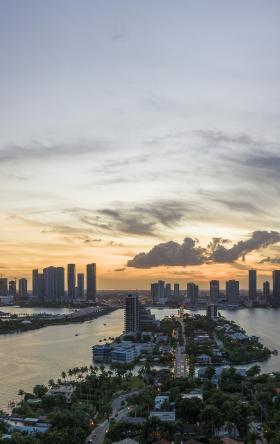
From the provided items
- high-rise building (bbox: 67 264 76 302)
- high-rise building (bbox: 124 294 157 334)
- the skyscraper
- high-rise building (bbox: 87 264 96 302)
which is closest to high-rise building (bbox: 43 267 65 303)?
high-rise building (bbox: 67 264 76 302)

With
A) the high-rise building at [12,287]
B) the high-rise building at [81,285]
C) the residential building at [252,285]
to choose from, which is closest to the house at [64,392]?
the residential building at [252,285]

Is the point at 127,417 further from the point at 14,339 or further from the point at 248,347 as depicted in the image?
the point at 14,339

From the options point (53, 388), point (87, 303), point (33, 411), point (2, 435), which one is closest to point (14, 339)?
point (53, 388)

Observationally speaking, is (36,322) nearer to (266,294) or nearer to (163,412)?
(163,412)

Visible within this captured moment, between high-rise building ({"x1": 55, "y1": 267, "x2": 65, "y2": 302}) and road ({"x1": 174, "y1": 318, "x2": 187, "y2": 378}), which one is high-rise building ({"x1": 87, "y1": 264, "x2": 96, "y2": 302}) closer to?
high-rise building ({"x1": 55, "y1": 267, "x2": 65, "y2": 302})

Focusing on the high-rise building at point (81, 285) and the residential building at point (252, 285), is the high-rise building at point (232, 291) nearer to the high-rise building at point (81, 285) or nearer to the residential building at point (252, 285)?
the residential building at point (252, 285)

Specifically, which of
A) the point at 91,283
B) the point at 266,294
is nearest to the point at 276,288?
the point at 266,294
